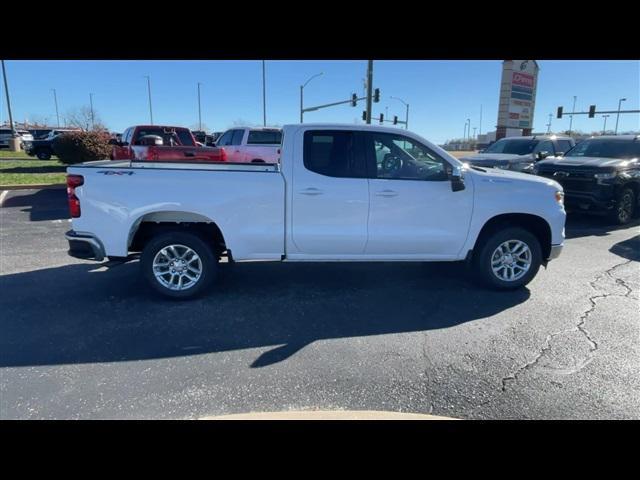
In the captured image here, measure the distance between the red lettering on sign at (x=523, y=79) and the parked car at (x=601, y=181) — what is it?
24897mm

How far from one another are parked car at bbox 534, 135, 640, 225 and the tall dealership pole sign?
24.1 meters

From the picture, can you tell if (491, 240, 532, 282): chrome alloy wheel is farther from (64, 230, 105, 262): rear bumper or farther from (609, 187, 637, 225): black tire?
(609, 187, 637, 225): black tire

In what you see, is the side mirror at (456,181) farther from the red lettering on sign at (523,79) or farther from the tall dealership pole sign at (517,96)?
the red lettering on sign at (523,79)

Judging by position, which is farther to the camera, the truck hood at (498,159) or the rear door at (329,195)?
the truck hood at (498,159)

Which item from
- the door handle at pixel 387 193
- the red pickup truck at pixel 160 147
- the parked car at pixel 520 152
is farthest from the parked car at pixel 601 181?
the red pickup truck at pixel 160 147

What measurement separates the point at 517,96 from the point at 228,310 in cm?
3460

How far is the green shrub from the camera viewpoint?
16.7 metres

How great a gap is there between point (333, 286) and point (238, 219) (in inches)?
60.0

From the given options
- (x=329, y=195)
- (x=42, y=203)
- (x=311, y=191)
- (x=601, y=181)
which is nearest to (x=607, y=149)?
(x=601, y=181)

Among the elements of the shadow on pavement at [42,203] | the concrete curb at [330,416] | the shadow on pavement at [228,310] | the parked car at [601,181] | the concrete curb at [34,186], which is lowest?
the concrete curb at [330,416]

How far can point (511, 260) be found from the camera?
16.5 feet

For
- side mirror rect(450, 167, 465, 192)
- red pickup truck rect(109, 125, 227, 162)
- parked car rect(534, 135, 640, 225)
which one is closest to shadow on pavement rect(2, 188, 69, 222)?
red pickup truck rect(109, 125, 227, 162)

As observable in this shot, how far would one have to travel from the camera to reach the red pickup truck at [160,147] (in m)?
11.4
